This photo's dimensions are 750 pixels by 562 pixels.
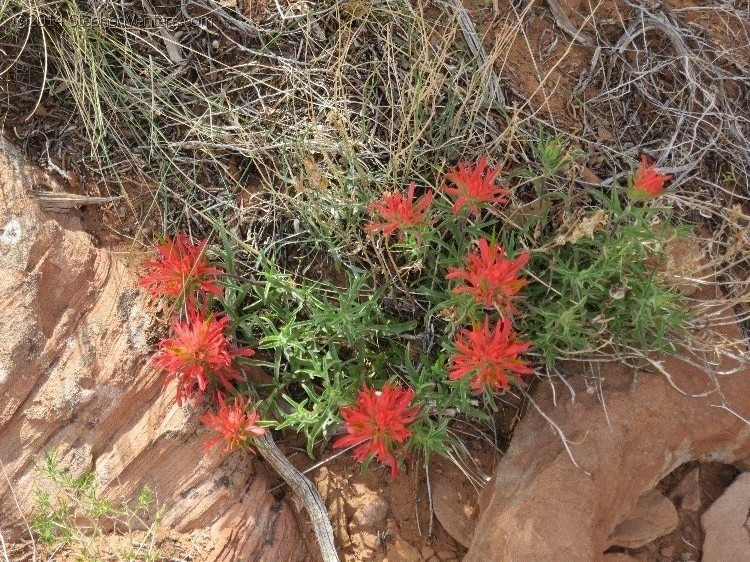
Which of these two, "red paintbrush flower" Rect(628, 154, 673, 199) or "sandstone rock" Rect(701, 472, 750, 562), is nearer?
"red paintbrush flower" Rect(628, 154, 673, 199)

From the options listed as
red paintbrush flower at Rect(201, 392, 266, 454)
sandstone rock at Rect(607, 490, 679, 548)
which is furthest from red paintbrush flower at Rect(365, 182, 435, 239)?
sandstone rock at Rect(607, 490, 679, 548)

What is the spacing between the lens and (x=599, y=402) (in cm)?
262

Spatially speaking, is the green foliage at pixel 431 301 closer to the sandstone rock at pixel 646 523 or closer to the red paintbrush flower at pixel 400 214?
the red paintbrush flower at pixel 400 214

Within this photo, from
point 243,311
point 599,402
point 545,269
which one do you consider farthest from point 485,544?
point 243,311

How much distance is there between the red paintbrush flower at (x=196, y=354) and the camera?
239 centimetres

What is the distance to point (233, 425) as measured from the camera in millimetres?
2445

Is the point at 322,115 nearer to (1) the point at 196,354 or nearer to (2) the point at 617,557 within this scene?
(1) the point at 196,354

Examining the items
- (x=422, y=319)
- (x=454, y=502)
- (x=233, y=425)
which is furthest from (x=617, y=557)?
(x=233, y=425)

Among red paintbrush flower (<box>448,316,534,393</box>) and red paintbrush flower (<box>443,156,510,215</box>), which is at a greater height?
red paintbrush flower (<box>443,156,510,215</box>)

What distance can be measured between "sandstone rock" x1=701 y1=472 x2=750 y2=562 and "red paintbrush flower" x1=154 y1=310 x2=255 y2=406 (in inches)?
70.1

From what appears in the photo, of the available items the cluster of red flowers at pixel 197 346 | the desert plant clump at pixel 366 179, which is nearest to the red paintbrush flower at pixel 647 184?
the desert plant clump at pixel 366 179

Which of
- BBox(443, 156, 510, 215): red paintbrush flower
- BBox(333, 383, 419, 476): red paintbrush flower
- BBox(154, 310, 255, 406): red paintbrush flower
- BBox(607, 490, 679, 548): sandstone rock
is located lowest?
BBox(607, 490, 679, 548): sandstone rock

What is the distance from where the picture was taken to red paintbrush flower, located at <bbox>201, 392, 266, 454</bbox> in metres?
2.45

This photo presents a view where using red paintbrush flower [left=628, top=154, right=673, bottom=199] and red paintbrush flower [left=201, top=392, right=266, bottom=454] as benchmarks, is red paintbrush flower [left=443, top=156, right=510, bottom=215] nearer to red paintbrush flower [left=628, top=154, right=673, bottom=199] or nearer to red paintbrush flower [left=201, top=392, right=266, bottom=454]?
red paintbrush flower [left=628, top=154, right=673, bottom=199]
